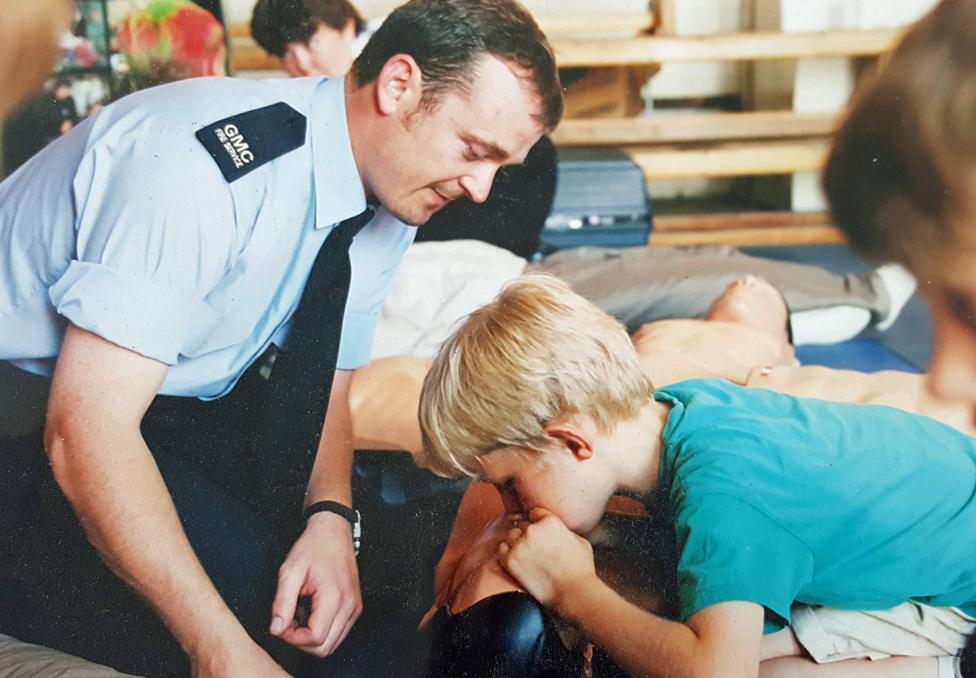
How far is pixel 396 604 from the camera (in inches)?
38.5

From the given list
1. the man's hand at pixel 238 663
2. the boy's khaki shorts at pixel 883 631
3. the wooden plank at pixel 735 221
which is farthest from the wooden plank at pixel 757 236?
the man's hand at pixel 238 663

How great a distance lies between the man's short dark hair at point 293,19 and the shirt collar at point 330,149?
7cm

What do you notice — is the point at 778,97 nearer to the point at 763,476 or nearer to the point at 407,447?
the point at 763,476

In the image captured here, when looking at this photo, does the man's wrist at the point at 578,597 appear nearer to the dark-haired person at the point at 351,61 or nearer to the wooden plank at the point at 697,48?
the dark-haired person at the point at 351,61

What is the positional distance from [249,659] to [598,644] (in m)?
0.34

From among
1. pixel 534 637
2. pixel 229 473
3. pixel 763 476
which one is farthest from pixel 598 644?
pixel 229 473

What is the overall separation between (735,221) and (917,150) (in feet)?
0.64

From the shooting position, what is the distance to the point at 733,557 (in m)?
0.77

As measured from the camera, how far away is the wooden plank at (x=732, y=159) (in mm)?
894

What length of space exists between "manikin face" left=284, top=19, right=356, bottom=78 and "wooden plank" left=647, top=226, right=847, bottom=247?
14.9 inches

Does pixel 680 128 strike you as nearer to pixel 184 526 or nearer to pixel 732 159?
pixel 732 159

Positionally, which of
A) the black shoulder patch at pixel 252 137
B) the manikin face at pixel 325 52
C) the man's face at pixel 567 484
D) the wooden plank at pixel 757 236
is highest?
the manikin face at pixel 325 52

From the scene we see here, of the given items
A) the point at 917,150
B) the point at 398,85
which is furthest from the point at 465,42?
the point at 917,150

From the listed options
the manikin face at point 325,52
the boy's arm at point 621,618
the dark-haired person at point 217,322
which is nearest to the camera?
the boy's arm at point 621,618
